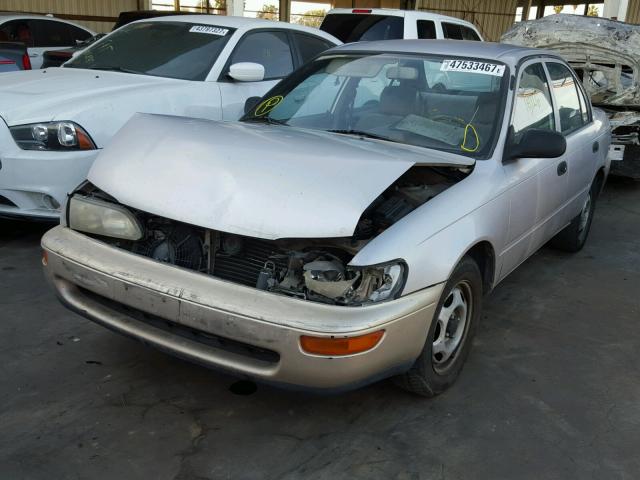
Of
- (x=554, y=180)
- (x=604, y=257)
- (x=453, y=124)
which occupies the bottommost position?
(x=604, y=257)

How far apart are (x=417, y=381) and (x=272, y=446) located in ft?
2.43

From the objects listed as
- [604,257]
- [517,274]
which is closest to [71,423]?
[517,274]

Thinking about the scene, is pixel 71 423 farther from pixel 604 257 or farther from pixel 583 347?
pixel 604 257

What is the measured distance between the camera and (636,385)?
3410 mm

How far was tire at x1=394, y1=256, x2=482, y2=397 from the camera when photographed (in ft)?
9.60

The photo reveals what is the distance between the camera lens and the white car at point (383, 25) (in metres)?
8.73

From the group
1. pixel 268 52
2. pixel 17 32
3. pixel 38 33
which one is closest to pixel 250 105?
pixel 268 52

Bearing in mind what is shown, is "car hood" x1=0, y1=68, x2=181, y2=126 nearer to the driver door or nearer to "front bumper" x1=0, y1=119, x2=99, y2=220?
"front bumper" x1=0, y1=119, x2=99, y2=220

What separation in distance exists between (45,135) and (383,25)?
223 inches

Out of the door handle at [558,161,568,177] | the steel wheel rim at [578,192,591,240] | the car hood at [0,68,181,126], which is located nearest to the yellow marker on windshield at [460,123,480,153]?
the door handle at [558,161,568,177]

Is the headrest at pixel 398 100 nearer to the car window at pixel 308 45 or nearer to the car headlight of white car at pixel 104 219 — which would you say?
the car headlight of white car at pixel 104 219

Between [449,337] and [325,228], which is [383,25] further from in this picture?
[325,228]

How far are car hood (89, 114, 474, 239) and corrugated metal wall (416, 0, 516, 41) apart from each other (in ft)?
66.0

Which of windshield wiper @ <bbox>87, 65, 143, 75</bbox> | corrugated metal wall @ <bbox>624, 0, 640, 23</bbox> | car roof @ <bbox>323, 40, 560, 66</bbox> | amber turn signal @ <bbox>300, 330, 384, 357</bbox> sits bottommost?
amber turn signal @ <bbox>300, 330, 384, 357</bbox>
